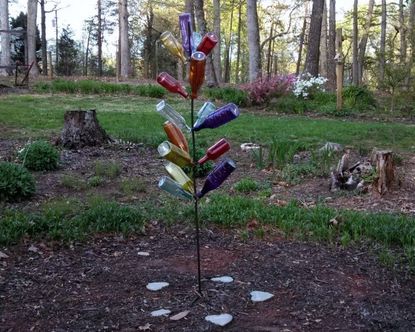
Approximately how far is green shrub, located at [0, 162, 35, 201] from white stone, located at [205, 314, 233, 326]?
267 centimetres

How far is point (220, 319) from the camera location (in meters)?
2.48

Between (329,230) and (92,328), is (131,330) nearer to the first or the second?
(92,328)

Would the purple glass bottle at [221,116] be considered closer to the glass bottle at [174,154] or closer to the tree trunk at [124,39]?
the glass bottle at [174,154]

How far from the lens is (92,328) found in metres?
2.42

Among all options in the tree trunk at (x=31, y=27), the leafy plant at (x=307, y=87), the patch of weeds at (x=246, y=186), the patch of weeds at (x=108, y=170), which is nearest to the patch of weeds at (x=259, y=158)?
the patch of weeds at (x=246, y=186)

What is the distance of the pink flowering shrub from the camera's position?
1325cm

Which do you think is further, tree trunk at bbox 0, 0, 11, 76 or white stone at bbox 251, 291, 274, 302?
tree trunk at bbox 0, 0, 11, 76

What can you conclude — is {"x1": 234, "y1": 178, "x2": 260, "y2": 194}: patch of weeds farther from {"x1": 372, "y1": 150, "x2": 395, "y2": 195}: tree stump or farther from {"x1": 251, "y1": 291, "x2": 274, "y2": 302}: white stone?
{"x1": 251, "y1": 291, "x2": 274, "y2": 302}: white stone

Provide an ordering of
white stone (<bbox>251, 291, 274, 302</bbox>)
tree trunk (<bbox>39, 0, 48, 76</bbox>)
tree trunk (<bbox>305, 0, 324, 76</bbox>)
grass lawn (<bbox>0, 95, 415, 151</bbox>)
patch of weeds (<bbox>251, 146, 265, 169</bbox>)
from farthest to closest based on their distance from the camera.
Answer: tree trunk (<bbox>39, 0, 48, 76</bbox>) < tree trunk (<bbox>305, 0, 324, 76</bbox>) < grass lawn (<bbox>0, 95, 415, 151</bbox>) < patch of weeds (<bbox>251, 146, 265, 169</bbox>) < white stone (<bbox>251, 291, 274, 302</bbox>)

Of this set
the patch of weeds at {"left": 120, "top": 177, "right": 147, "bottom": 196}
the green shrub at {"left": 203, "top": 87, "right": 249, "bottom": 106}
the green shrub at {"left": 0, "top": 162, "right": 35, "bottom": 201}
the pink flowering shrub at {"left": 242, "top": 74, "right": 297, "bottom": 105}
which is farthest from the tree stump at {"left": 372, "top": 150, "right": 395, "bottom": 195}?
the green shrub at {"left": 203, "top": 87, "right": 249, "bottom": 106}

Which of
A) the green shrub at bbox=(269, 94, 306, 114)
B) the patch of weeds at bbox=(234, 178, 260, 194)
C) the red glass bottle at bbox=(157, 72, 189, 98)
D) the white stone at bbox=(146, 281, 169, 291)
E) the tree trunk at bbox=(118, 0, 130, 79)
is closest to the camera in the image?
the red glass bottle at bbox=(157, 72, 189, 98)

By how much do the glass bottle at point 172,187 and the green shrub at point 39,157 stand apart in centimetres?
332

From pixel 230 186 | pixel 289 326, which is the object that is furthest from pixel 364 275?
pixel 230 186

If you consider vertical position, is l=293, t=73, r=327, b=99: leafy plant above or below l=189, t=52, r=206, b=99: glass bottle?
above
